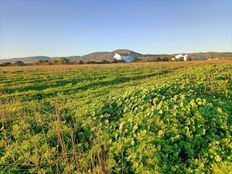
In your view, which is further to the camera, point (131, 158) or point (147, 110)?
point (147, 110)

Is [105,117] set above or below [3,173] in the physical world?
above

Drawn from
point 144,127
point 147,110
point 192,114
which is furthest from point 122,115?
point 192,114

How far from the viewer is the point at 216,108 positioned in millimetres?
6074

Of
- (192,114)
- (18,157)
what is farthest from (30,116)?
(192,114)

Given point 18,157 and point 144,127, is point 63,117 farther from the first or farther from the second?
point 144,127

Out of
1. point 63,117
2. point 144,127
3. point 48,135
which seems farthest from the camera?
point 63,117

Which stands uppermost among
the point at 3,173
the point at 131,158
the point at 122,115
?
the point at 122,115

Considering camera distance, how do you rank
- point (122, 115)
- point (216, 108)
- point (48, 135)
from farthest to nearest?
point (122, 115) < point (48, 135) < point (216, 108)

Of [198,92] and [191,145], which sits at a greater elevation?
[198,92]

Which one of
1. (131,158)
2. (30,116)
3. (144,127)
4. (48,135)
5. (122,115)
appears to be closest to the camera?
(131,158)

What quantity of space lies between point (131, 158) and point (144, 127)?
0.89 metres

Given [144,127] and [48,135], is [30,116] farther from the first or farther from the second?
[144,127]

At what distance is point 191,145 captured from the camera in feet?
16.8

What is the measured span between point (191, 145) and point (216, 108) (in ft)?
4.86
